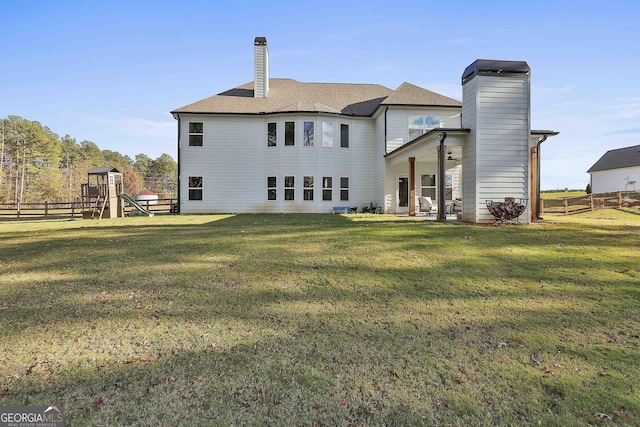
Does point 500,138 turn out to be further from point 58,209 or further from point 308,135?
point 58,209

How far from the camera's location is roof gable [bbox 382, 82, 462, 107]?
57.1ft

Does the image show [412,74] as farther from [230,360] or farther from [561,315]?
[230,360]

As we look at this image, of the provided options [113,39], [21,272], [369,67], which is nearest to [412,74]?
[369,67]

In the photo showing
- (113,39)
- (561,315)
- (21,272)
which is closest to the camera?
(561,315)

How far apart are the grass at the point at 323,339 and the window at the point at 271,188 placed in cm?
1277

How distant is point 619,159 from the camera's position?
38156 millimetres

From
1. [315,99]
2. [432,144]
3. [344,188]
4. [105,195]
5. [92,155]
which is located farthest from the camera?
[92,155]

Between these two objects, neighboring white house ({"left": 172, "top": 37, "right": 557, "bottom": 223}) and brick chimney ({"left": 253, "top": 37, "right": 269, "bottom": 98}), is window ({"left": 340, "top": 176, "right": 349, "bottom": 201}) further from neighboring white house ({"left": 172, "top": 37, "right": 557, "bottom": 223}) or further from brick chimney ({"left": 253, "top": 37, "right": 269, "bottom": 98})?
brick chimney ({"left": 253, "top": 37, "right": 269, "bottom": 98})

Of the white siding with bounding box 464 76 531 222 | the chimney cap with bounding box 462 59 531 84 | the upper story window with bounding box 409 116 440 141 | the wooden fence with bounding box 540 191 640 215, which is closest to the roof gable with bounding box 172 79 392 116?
the upper story window with bounding box 409 116 440 141

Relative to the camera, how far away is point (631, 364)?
260cm

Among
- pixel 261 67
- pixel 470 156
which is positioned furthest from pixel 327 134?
pixel 470 156

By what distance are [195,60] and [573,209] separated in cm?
2506

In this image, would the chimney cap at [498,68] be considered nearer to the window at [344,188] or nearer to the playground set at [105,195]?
the window at [344,188]

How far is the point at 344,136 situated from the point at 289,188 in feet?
15.3
